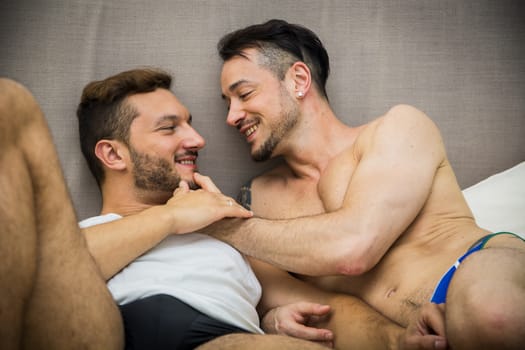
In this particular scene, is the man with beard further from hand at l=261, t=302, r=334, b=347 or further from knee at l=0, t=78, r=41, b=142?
knee at l=0, t=78, r=41, b=142

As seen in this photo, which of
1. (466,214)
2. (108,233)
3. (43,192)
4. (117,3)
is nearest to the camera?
(43,192)

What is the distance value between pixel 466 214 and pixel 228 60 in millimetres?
991

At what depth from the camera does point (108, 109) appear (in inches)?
62.9

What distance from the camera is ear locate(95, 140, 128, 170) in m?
1.55

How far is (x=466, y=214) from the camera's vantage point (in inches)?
53.5

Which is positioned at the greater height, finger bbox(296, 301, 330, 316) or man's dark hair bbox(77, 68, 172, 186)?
man's dark hair bbox(77, 68, 172, 186)

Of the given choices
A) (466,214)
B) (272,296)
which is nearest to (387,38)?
(466,214)

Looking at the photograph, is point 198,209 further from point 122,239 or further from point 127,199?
point 127,199

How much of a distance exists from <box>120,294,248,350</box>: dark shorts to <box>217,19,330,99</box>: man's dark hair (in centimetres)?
94

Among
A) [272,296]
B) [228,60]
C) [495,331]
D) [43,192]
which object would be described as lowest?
[272,296]

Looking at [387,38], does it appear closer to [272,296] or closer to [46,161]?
[272,296]

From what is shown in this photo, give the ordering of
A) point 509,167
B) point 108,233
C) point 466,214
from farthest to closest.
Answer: point 509,167 < point 466,214 < point 108,233

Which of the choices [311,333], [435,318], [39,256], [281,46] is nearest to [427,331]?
[435,318]

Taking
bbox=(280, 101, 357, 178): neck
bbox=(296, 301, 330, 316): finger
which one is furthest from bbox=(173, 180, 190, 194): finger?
bbox=(296, 301, 330, 316): finger
